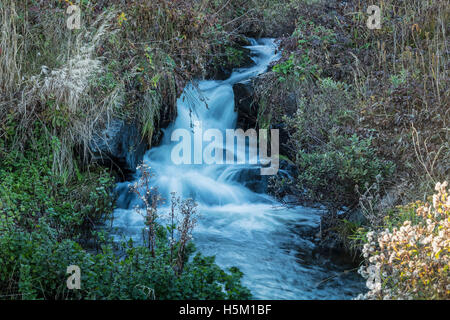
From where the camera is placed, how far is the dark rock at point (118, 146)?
575 centimetres

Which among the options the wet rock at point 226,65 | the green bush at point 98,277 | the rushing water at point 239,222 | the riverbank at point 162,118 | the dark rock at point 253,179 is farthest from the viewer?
the wet rock at point 226,65

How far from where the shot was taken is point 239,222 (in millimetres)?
5664

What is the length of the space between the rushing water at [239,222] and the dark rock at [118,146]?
0.94ft

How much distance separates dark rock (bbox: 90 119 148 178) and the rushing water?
0.29 metres

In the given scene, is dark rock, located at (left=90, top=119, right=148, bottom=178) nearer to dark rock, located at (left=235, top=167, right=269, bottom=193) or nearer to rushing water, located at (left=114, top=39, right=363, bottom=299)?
rushing water, located at (left=114, top=39, right=363, bottom=299)

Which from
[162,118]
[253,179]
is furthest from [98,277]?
[162,118]

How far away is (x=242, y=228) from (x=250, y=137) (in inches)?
92.9

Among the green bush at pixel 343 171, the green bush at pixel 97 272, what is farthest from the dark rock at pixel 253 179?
the green bush at pixel 97 272

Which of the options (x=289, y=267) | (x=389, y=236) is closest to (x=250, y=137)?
(x=289, y=267)

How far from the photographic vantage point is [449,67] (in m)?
5.61

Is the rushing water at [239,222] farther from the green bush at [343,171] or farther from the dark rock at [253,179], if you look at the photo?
the green bush at [343,171]

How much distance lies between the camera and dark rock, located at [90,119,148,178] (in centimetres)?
575

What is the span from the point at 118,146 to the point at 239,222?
1.80 metres

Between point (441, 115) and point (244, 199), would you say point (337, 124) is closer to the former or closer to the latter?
point (441, 115)
